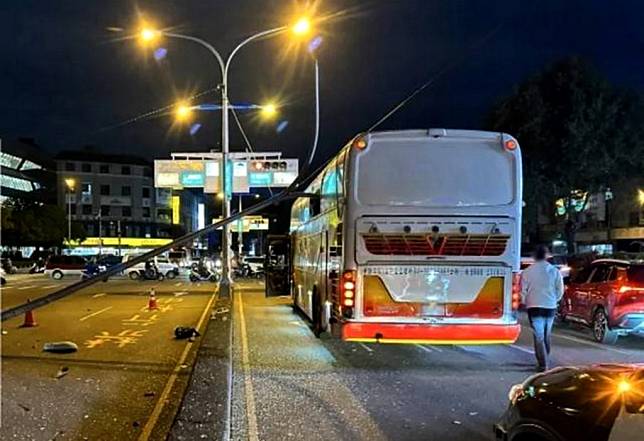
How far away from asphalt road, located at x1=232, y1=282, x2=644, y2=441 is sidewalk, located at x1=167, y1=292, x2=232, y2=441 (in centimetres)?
26

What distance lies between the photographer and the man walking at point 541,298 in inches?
421

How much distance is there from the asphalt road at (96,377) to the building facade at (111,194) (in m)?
97.9

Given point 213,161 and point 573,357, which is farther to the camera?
point 213,161

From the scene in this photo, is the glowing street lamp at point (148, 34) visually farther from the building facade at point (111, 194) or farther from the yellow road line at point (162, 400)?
the building facade at point (111, 194)

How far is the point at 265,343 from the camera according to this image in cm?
1439

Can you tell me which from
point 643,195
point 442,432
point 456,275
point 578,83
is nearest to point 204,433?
point 442,432

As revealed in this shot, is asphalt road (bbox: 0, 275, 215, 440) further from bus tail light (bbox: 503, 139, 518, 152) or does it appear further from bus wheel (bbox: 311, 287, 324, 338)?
bus tail light (bbox: 503, 139, 518, 152)

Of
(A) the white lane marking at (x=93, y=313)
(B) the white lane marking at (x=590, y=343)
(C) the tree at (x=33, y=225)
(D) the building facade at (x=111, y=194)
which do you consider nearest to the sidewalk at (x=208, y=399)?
(B) the white lane marking at (x=590, y=343)

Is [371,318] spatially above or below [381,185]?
below

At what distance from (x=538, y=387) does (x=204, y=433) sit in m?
2.92

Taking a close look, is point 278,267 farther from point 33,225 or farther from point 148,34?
point 33,225

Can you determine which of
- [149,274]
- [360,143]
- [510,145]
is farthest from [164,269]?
[510,145]

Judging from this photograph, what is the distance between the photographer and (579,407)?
4121mm

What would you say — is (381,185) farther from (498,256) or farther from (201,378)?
(201,378)
